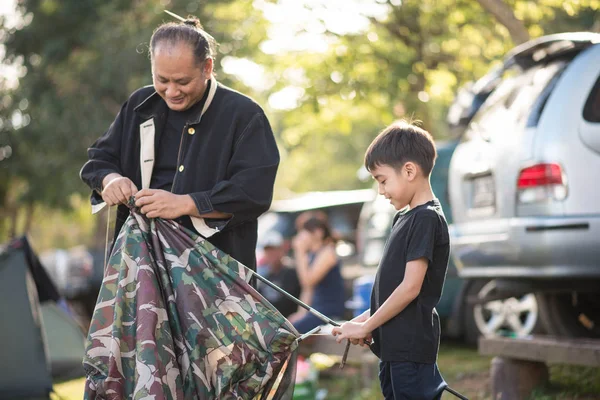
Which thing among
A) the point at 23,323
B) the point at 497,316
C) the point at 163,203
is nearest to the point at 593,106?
the point at 163,203

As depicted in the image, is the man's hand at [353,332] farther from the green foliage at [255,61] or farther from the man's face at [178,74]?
the green foliage at [255,61]

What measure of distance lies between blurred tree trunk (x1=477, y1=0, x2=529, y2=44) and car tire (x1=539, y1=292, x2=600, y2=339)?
88.5 inches

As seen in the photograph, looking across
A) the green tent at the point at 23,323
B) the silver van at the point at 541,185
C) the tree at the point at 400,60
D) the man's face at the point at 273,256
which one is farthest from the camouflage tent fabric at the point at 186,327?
the man's face at the point at 273,256

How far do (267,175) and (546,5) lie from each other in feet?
16.0

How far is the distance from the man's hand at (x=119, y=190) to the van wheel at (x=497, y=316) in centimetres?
499

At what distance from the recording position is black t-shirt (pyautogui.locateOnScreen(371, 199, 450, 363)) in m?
3.17

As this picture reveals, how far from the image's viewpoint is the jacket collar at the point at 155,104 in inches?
142

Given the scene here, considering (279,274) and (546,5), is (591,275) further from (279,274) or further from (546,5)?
(279,274)

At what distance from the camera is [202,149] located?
354cm

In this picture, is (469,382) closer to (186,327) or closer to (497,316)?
(497,316)

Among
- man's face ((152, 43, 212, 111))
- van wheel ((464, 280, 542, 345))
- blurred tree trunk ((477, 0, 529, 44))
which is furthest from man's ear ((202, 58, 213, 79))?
van wheel ((464, 280, 542, 345))

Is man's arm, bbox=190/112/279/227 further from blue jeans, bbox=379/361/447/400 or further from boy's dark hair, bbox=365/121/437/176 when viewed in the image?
blue jeans, bbox=379/361/447/400

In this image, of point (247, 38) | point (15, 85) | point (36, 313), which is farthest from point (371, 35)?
point (15, 85)

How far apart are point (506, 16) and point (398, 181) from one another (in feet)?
14.4
